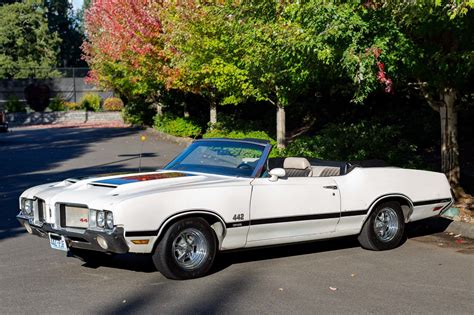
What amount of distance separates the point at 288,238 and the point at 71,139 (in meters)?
22.1

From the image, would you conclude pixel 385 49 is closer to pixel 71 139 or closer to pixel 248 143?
pixel 248 143

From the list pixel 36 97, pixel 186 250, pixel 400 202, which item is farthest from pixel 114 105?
pixel 186 250

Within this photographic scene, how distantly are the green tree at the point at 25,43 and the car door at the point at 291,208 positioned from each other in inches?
1975

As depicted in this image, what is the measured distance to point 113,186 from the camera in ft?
22.9

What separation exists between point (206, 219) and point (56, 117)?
37147 millimetres

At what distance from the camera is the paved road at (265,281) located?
5.98 meters

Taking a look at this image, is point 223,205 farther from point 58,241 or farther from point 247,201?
point 58,241

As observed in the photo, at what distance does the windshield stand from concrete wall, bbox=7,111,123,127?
34.3 m

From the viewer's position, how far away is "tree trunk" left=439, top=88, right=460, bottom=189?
11102mm

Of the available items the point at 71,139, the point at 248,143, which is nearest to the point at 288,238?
the point at 248,143

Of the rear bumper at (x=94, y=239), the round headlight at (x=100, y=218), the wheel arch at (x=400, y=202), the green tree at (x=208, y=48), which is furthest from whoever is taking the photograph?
the green tree at (x=208, y=48)

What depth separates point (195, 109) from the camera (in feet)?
96.3

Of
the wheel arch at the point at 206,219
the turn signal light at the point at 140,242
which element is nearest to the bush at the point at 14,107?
the wheel arch at the point at 206,219

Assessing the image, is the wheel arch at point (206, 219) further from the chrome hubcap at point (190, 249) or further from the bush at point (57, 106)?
the bush at point (57, 106)
